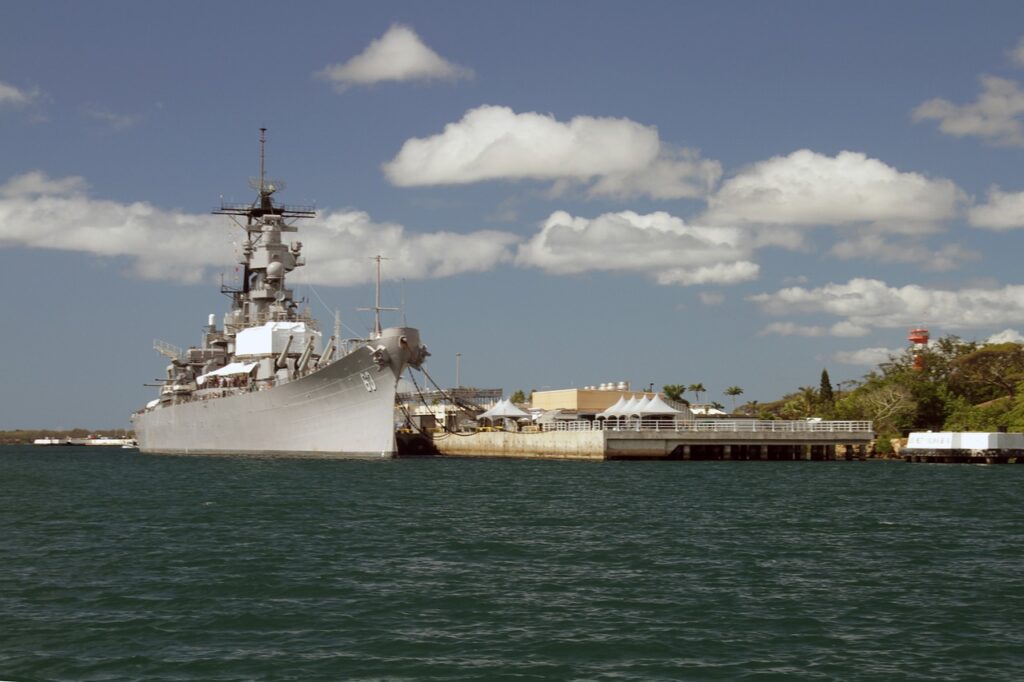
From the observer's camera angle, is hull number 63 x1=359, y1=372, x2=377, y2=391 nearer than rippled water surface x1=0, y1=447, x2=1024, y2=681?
No

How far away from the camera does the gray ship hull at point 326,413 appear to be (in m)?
73.9

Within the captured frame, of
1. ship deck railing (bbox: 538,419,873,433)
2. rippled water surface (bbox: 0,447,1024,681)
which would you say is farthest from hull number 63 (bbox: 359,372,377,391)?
rippled water surface (bbox: 0,447,1024,681)

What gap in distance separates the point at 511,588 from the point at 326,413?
54059 millimetres

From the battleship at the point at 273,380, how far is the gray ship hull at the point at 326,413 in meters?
0.07

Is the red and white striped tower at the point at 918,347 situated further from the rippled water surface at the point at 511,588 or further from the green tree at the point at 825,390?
the rippled water surface at the point at 511,588

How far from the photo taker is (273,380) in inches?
3273

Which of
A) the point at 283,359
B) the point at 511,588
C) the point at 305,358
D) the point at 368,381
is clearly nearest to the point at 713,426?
the point at 368,381

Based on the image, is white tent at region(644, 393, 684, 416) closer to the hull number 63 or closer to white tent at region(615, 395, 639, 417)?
white tent at region(615, 395, 639, 417)

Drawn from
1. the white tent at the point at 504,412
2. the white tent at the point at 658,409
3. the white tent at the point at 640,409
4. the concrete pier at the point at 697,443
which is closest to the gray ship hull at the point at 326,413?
the concrete pier at the point at 697,443

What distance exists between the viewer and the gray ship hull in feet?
242

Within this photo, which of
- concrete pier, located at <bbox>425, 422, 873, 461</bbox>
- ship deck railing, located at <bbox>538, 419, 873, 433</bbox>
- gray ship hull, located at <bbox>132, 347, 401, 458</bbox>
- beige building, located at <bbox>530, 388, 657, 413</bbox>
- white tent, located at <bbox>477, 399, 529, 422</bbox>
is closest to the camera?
gray ship hull, located at <bbox>132, 347, 401, 458</bbox>

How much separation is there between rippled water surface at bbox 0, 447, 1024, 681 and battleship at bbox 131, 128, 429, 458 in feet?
98.2

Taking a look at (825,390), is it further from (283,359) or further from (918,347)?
(283,359)

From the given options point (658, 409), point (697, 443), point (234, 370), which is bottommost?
point (697, 443)
